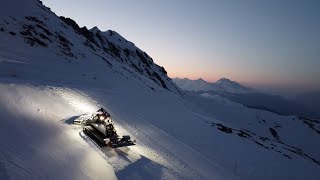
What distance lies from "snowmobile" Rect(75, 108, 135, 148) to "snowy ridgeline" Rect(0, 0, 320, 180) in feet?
1.45

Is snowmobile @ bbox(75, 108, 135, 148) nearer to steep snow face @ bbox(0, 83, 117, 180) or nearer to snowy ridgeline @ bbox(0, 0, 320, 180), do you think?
snowy ridgeline @ bbox(0, 0, 320, 180)

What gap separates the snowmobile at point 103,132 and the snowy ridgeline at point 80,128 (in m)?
0.44

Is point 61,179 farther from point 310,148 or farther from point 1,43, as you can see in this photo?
point 310,148

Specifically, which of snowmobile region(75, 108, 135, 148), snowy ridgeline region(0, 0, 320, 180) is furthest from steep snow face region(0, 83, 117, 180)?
snowmobile region(75, 108, 135, 148)

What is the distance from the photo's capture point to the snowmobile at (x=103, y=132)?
17.3 metres

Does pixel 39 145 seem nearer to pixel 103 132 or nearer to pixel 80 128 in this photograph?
pixel 103 132

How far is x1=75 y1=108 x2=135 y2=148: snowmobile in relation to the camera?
56.8 feet

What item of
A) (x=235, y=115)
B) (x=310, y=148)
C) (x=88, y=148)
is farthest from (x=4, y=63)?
(x=310, y=148)

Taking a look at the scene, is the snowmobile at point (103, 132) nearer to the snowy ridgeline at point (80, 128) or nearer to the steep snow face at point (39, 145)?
the snowy ridgeline at point (80, 128)

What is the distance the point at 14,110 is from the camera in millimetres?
16156

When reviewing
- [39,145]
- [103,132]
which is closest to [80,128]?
[103,132]

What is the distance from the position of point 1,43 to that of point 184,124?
90.1 ft

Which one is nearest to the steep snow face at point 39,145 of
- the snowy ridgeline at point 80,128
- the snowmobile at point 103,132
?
the snowy ridgeline at point 80,128

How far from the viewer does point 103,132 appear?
709 inches
